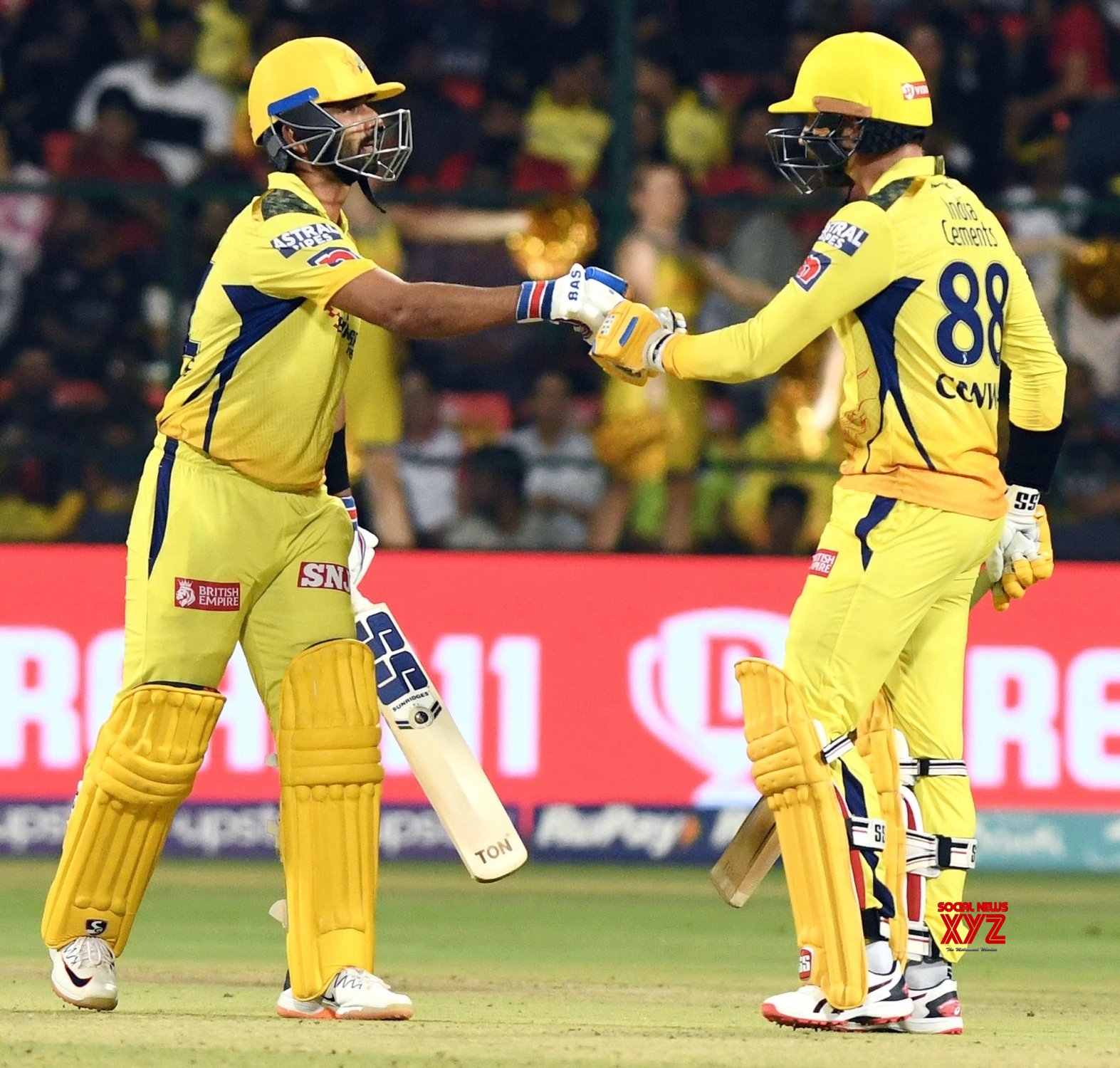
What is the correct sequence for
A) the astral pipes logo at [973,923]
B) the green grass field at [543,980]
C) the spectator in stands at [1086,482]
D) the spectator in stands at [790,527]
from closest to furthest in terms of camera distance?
the green grass field at [543,980]
the astral pipes logo at [973,923]
the spectator in stands at [790,527]
the spectator in stands at [1086,482]

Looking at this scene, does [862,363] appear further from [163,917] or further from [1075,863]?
[1075,863]

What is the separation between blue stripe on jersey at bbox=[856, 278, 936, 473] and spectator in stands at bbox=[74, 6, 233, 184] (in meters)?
6.57

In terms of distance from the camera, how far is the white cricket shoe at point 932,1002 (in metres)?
5.88

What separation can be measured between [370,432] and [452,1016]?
5.09 m

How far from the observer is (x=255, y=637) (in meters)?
5.99

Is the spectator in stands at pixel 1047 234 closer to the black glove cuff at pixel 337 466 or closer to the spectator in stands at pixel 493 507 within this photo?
the spectator in stands at pixel 493 507

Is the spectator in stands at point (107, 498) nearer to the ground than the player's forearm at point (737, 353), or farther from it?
nearer to the ground

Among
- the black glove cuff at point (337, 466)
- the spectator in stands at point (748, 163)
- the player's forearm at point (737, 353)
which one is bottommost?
the black glove cuff at point (337, 466)

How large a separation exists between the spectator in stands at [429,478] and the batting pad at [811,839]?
4903 mm

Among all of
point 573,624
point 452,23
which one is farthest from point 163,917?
point 452,23

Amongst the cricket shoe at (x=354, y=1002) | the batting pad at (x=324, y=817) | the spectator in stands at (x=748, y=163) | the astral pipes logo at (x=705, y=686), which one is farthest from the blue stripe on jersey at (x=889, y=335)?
the spectator in stands at (x=748, y=163)

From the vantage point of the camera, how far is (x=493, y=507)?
10.7 m

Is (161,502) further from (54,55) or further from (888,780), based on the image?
(54,55)

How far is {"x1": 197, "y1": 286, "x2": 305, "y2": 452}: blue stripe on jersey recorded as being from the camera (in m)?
5.85
